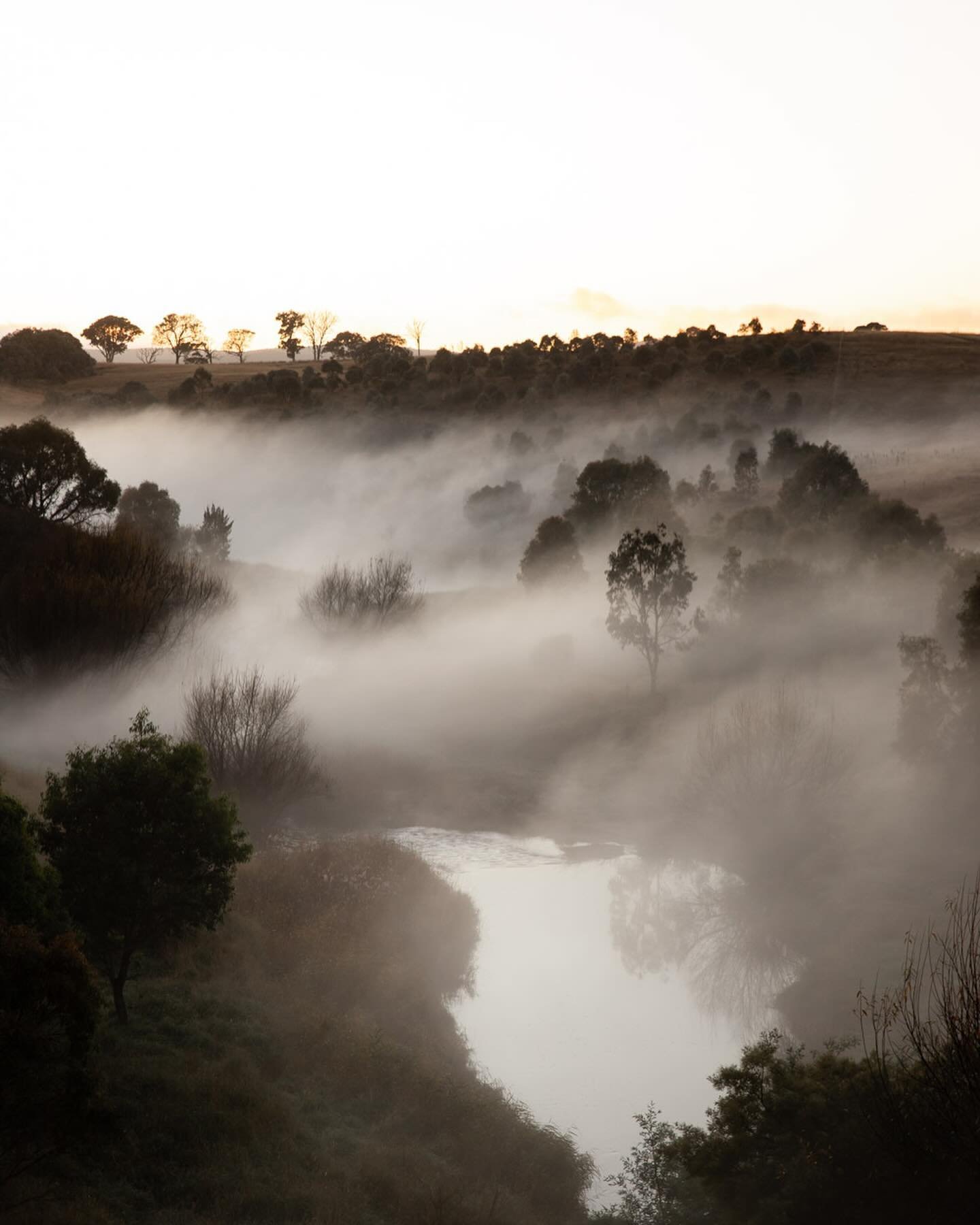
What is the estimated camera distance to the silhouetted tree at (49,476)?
58.2 m

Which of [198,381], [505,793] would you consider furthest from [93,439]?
[505,793]

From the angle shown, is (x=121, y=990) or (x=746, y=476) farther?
(x=746, y=476)

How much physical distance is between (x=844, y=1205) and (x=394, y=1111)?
11536mm

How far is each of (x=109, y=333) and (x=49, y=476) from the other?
134 metres

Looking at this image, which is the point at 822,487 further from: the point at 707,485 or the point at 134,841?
the point at 134,841

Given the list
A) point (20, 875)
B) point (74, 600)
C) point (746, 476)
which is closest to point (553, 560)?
point (746, 476)

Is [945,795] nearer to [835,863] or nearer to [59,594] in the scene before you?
[835,863]

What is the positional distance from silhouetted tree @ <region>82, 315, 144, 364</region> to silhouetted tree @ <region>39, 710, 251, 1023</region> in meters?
170

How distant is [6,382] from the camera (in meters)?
151

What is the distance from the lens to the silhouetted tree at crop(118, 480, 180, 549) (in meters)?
84.9

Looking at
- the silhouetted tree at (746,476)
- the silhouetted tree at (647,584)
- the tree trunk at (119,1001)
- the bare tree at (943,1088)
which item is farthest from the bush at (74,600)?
the silhouetted tree at (746,476)

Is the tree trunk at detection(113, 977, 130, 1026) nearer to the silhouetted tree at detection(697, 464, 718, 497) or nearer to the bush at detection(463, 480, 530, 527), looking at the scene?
the silhouetted tree at detection(697, 464, 718, 497)

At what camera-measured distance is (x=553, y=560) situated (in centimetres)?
8056

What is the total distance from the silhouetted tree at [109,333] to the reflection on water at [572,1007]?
512 ft
